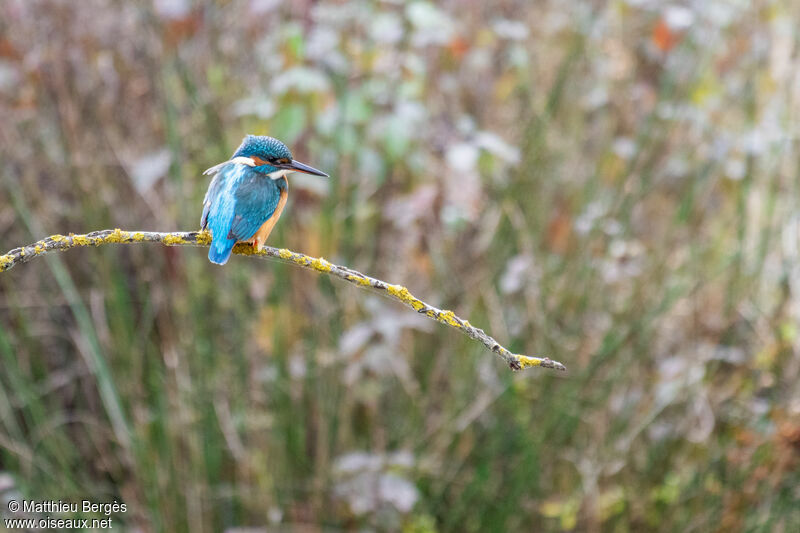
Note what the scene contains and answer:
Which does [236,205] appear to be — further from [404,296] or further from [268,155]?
[404,296]

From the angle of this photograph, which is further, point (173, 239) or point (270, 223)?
point (270, 223)

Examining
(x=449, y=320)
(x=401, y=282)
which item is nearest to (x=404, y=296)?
(x=449, y=320)

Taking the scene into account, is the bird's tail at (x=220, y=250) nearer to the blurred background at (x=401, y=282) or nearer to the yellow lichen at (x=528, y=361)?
the yellow lichen at (x=528, y=361)

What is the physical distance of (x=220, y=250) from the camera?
776 mm

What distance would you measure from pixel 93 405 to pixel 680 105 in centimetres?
244

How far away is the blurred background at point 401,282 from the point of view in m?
2.39

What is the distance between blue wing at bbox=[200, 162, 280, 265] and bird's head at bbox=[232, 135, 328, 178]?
0.03 meters

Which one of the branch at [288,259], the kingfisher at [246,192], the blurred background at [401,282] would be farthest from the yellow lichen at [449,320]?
the blurred background at [401,282]

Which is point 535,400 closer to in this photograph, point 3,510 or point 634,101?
point 634,101

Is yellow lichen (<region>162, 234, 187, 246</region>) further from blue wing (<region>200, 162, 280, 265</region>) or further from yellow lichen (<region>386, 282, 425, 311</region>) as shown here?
yellow lichen (<region>386, 282, 425, 311</region>)

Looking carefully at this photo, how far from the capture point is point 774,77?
3.37 metres

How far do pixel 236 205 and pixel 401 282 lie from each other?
2016mm

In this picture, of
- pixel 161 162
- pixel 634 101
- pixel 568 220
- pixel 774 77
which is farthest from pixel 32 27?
pixel 774 77

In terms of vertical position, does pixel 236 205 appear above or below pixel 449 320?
above
